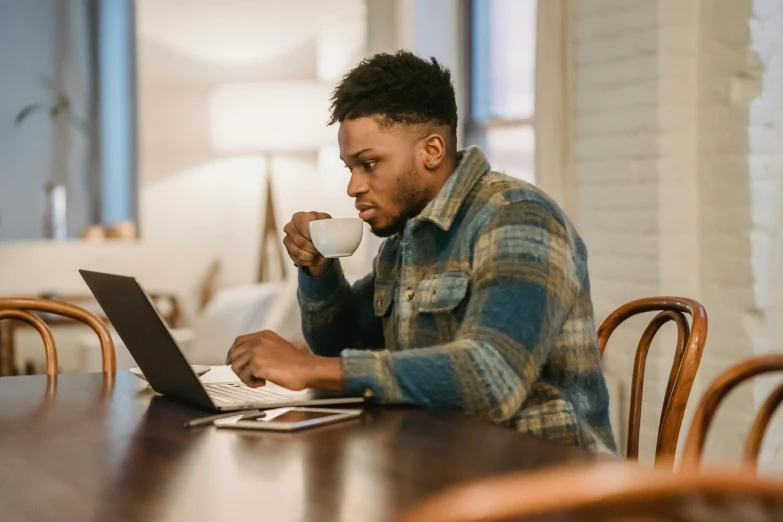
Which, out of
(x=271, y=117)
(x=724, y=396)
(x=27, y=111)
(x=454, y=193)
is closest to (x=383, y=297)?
(x=454, y=193)

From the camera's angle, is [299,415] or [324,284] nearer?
[299,415]

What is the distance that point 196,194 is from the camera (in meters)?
5.45

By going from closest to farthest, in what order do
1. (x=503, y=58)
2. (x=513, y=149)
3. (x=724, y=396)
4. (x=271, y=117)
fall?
(x=724, y=396) < (x=513, y=149) < (x=503, y=58) < (x=271, y=117)

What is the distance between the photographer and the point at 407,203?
1.65m

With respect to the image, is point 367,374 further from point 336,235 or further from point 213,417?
point 336,235

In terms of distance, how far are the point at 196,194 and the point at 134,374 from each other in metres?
3.82

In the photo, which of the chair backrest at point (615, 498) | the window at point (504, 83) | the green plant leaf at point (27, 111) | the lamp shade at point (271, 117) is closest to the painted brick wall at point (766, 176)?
the window at point (504, 83)

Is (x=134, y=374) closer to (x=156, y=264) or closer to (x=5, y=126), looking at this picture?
(x=156, y=264)

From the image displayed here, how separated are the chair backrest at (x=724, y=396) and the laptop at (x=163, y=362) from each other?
53 centimetres

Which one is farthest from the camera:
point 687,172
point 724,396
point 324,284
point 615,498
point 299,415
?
point 687,172

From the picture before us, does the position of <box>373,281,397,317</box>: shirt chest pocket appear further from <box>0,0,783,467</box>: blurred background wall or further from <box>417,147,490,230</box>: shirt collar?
<box>0,0,783,467</box>: blurred background wall

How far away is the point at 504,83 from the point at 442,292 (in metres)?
2.70

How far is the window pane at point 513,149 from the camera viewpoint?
3.92 metres

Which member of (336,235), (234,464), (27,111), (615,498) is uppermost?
(27,111)
